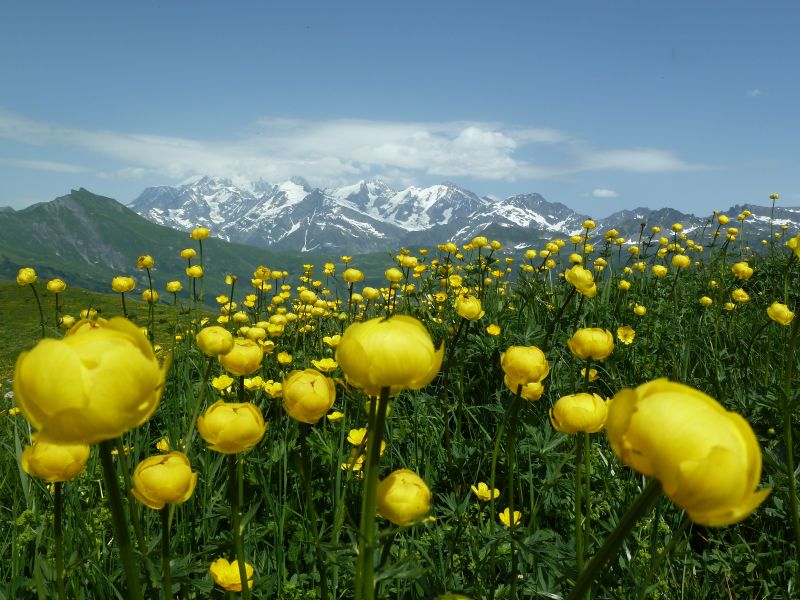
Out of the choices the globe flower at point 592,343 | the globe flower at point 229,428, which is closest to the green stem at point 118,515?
the globe flower at point 229,428

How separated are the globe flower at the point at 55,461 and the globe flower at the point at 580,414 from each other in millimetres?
1074

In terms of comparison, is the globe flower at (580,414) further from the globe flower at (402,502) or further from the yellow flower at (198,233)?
the yellow flower at (198,233)

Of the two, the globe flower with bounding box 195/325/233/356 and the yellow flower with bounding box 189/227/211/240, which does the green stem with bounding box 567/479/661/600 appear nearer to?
the globe flower with bounding box 195/325/233/356

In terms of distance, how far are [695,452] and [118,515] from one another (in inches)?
26.8

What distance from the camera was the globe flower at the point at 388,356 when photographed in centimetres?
82

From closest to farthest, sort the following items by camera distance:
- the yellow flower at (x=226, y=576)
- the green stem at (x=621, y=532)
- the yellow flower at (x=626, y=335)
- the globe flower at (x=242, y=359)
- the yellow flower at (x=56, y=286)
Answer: the green stem at (x=621, y=532)
the yellow flower at (x=226, y=576)
the globe flower at (x=242, y=359)
the yellow flower at (x=56, y=286)
the yellow flower at (x=626, y=335)

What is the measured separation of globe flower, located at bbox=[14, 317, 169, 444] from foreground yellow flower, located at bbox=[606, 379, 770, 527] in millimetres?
578

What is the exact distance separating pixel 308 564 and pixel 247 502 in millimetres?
431

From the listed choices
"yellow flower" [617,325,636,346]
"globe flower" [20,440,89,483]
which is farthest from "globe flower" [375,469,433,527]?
"yellow flower" [617,325,636,346]

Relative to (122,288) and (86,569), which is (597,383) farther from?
(122,288)

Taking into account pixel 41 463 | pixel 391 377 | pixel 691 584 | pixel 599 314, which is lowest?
pixel 691 584

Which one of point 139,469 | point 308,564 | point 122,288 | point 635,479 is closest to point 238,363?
point 139,469

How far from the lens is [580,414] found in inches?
51.9

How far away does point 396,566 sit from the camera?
0.89 meters
